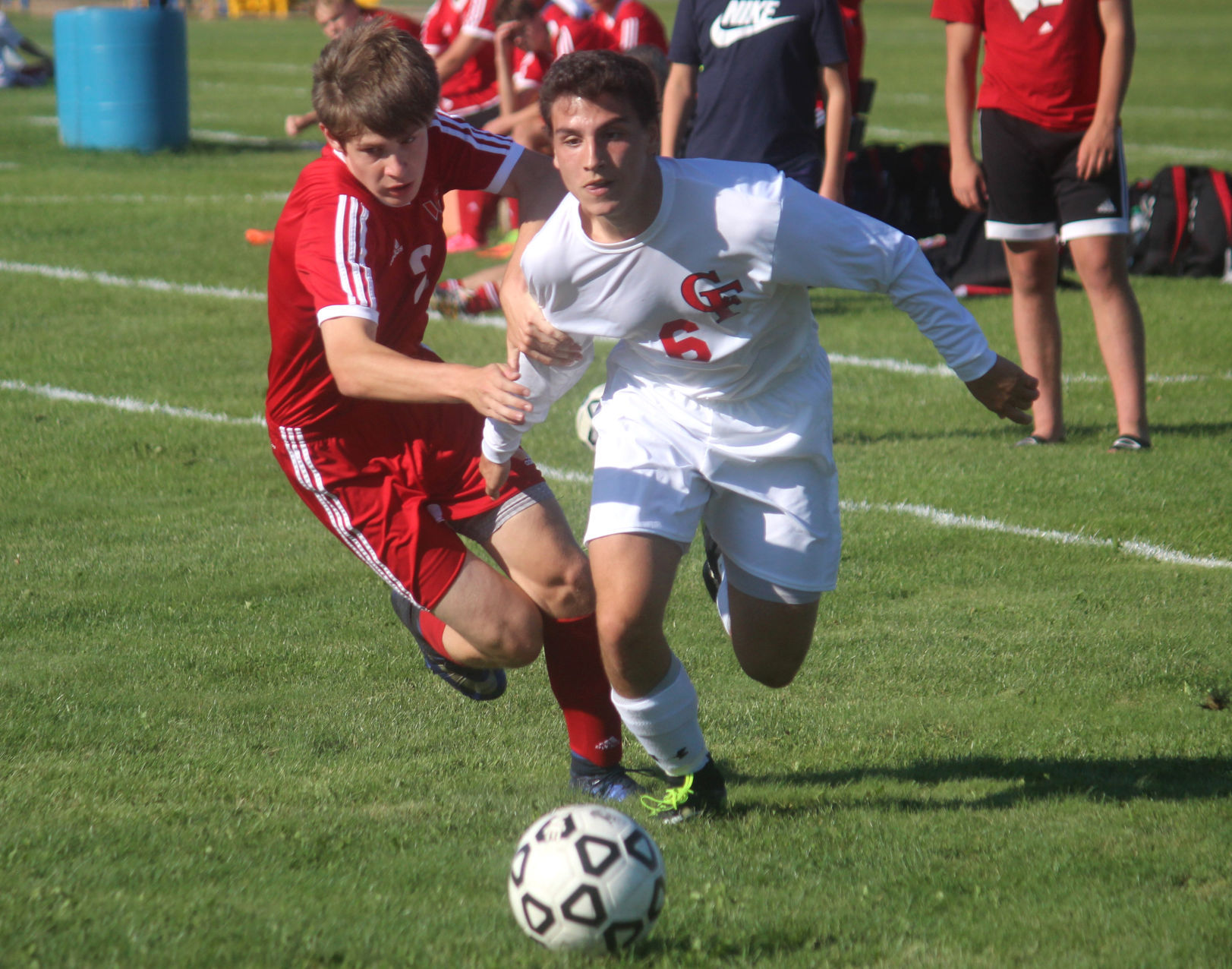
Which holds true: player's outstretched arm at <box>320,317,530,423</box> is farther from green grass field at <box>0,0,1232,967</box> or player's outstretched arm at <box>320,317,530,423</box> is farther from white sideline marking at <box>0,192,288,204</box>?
white sideline marking at <box>0,192,288,204</box>

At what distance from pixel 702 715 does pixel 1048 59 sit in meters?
4.00

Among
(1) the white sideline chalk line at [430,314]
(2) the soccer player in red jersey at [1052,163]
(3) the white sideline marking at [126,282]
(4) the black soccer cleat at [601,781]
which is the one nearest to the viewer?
(4) the black soccer cleat at [601,781]

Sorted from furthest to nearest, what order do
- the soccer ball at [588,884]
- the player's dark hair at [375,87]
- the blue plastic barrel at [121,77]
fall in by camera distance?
the blue plastic barrel at [121,77] → the player's dark hair at [375,87] → the soccer ball at [588,884]

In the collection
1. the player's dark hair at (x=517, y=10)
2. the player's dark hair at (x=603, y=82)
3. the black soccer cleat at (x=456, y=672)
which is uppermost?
the player's dark hair at (x=603, y=82)

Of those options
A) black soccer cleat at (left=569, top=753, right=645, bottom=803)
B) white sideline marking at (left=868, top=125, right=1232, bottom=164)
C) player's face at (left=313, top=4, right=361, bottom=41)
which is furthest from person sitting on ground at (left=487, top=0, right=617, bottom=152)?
black soccer cleat at (left=569, top=753, right=645, bottom=803)

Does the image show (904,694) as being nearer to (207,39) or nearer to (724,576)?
(724,576)

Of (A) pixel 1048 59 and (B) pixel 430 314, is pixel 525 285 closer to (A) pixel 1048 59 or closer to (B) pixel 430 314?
(A) pixel 1048 59

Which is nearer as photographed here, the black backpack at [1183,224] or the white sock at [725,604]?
the white sock at [725,604]

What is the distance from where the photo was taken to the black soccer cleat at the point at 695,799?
12.4ft

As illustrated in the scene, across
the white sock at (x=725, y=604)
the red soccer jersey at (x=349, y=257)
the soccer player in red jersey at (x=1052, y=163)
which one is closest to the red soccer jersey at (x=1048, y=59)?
the soccer player in red jersey at (x=1052, y=163)

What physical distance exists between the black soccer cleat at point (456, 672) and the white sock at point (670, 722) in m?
0.69

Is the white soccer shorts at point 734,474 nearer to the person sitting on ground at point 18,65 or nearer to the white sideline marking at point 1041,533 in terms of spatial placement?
the white sideline marking at point 1041,533

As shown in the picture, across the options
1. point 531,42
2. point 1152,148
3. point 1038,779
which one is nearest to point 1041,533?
point 1038,779

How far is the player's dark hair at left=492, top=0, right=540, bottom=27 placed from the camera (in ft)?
34.8
